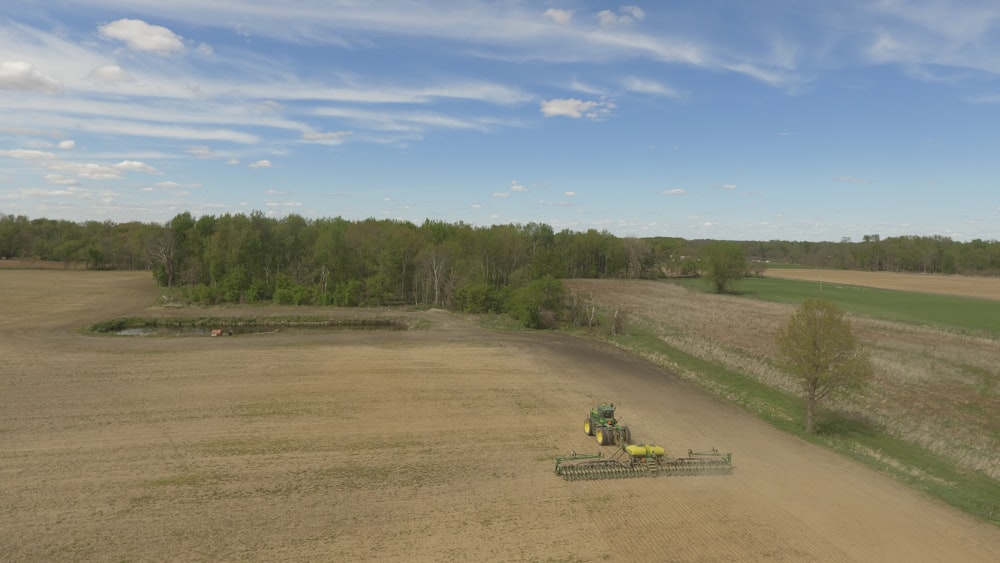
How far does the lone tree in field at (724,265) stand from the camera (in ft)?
296

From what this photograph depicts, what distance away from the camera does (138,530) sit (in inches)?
587

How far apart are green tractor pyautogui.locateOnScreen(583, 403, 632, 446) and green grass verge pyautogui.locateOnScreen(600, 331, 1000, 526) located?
453cm

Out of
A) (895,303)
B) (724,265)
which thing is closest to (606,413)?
(895,303)

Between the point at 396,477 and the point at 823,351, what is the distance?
19.6 metres

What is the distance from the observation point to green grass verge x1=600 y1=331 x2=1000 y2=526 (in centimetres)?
1814

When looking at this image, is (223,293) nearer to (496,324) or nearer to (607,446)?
(496,324)

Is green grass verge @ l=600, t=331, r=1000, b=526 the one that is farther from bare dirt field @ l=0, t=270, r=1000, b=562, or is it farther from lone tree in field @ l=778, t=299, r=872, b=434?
lone tree in field @ l=778, t=299, r=872, b=434

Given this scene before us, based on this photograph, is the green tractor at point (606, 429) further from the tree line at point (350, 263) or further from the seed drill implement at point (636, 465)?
the tree line at point (350, 263)

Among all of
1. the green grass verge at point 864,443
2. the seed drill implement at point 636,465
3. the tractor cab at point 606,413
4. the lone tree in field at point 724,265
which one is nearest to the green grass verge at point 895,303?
the lone tree in field at point 724,265

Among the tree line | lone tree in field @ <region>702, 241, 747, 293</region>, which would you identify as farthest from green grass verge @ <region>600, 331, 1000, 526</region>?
lone tree in field @ <region>702, 241, 747, 293</region>

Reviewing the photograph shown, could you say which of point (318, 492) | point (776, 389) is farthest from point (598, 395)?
point (318, 492)

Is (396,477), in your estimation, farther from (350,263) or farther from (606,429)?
(350,263)

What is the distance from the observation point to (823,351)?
934 inches

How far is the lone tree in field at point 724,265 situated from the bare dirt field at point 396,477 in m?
62.8
